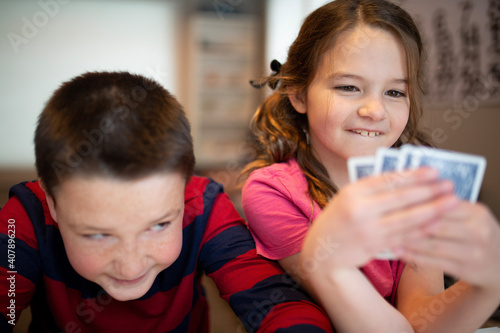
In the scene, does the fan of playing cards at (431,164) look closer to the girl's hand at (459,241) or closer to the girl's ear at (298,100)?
the girl's hand at (459,241)

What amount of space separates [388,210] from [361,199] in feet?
0.13

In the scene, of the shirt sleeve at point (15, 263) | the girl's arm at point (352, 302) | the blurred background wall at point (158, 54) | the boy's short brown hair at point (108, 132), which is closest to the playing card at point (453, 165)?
the girl's arm at point (352, 302)

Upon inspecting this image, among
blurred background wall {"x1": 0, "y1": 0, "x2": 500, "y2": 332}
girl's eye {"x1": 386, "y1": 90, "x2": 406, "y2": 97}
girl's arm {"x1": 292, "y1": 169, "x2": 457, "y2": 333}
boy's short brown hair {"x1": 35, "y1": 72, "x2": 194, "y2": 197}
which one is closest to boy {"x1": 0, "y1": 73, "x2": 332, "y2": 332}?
boy's short brown hair {"x1": 35, "y1": 72, "x2": 194, "y2": 197}

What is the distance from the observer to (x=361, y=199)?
0.57 meters

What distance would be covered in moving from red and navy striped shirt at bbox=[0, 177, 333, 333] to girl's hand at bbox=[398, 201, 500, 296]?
1.12 ft

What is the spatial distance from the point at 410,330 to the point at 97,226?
2.18 ft

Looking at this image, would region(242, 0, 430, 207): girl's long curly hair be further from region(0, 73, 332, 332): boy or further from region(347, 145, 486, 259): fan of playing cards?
region(347, 145, 486, 259): fan of playing cards

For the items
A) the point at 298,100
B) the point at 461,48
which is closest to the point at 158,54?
the point at 461,48

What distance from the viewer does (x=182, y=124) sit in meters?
0.89

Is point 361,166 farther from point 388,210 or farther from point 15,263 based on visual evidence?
point 15,263

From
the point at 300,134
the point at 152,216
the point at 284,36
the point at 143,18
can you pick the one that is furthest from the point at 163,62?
the point at 152,216

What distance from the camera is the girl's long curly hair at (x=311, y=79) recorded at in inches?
39.8

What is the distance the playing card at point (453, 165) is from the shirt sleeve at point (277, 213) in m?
0.43

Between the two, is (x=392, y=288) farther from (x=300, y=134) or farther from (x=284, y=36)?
(x=284, y=36)
